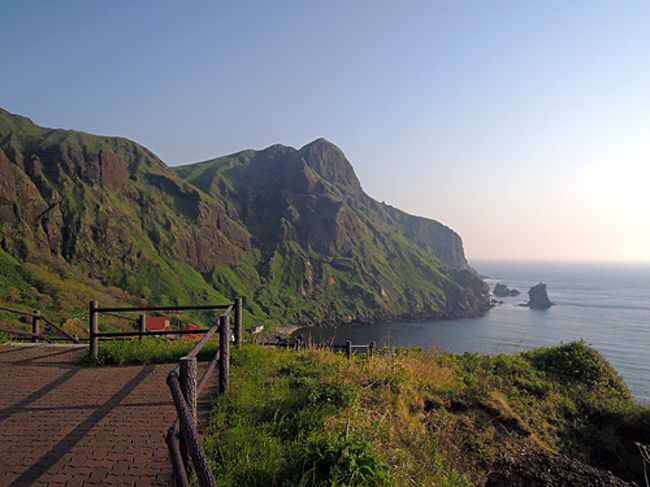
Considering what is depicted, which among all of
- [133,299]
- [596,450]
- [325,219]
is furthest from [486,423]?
[325,219]

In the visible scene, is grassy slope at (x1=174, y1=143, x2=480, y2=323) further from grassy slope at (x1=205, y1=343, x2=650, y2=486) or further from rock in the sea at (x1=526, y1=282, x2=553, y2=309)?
grassy slope at (x1=205, y1=343, x2=650, y2=486)

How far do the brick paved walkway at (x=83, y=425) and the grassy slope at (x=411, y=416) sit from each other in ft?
2.70

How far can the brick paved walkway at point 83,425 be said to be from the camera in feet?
13.1

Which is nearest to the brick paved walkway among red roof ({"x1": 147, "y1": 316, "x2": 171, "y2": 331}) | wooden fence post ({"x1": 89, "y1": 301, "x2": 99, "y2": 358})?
wooden fence post ({"x1": 89, "y1": 301, "x2": 99, "y2": 358})

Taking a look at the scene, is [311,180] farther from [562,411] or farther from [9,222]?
[562,411]

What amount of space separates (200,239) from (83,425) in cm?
12748

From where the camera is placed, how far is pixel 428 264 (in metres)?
180

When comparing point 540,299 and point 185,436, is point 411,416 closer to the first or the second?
point 185,436

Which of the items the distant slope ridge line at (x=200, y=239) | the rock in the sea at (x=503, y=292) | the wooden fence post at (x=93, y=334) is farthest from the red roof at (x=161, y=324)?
the rock in the sea at (x=503, y=292)

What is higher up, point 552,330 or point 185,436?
point 185,436

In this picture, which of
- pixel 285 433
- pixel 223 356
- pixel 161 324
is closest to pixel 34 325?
pixel 223 356

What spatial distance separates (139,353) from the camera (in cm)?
834

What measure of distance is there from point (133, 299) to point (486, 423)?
315 feet

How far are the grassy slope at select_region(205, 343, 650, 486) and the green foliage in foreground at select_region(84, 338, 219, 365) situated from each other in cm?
161
